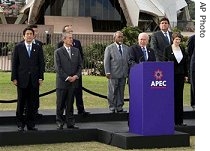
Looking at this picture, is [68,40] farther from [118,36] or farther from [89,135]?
[118,36]

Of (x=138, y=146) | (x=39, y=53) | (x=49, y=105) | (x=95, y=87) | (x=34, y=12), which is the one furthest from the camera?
(x=34, y=12)

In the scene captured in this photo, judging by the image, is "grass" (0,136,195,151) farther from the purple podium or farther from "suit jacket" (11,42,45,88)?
"suit jacket" (11,42,45,88)

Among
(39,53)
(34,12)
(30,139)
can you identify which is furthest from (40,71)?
(34,12)

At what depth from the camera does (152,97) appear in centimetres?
745

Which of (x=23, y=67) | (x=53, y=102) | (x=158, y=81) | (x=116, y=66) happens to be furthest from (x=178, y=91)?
(x=53, y=102)

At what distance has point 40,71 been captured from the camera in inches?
315

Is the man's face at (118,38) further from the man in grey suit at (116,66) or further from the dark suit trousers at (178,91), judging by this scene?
the dark suit trousers at (178,91)

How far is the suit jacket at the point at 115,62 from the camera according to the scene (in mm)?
9750

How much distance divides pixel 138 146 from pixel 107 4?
126ft

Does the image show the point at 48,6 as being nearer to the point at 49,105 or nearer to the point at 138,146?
the point at 49,105

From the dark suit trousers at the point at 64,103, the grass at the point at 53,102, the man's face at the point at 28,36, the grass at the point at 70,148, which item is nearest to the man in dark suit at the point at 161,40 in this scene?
the grass at the point at 53,102

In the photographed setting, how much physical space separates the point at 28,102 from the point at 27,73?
1.56 feet

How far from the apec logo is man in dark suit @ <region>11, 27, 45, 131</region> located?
1818 millimetres

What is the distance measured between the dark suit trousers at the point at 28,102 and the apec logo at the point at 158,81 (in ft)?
6.19
